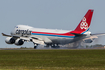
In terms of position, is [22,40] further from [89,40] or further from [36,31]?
[89,40]

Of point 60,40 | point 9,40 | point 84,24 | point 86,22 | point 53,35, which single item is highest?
point 86,22

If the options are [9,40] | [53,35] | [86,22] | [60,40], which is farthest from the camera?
[53,35]

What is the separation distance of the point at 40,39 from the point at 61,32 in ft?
25.3

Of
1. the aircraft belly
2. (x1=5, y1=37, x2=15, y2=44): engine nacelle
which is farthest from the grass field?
(x1=5, y1=37, x2=15, y2=44): engine nacelle

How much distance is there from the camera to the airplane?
269 feet

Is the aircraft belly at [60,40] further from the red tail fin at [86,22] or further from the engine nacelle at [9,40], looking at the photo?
the engine nacelle at [9,40]

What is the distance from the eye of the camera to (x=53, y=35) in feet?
290

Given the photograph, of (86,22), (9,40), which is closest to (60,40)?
(86,22)

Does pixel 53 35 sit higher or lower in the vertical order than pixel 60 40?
higher

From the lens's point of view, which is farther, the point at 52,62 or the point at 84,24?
the point at 84,24

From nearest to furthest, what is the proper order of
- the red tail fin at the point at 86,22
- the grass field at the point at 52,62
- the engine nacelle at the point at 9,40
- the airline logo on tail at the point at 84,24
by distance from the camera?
the grass field at the point at 52,62 → the red tail fin at the point at 86,22 → the airline logo on tail at the point at 84,24 → the engine nacelle at the point at 9,40

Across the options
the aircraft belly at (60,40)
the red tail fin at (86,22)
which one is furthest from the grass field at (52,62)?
the aircraft belly at (60,40)

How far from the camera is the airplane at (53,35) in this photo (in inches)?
3226

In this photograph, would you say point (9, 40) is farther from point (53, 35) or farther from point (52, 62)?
point (52, 62)
